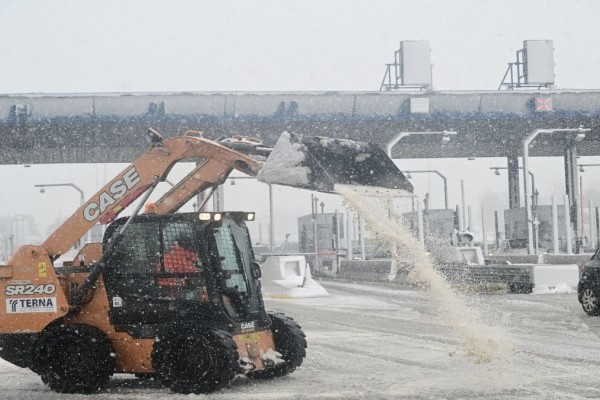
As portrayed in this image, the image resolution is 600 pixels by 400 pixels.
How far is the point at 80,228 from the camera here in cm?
1027

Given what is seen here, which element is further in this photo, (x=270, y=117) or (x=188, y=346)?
(x=270, y=117)

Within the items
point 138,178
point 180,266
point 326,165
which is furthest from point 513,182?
point 180,266

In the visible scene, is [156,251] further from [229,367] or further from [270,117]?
[270,117]

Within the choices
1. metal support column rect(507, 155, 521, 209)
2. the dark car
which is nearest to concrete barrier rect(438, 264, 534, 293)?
the dark car

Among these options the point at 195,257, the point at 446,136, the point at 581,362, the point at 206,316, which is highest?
the point at 446,136

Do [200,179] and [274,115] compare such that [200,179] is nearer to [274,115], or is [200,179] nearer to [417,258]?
[417,258]

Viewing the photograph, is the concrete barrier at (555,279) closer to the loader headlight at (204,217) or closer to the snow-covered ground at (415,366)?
the snow-covered ground at (415,366)

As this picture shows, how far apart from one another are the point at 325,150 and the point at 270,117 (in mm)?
32066

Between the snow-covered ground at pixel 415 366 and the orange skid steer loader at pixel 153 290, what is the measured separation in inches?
12.6

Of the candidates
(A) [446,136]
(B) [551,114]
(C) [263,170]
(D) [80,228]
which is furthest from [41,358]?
(B) [551,114]

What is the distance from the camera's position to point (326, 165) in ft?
33.4

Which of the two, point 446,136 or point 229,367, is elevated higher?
point 446,136

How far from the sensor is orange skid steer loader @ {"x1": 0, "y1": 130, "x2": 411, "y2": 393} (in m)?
9.73

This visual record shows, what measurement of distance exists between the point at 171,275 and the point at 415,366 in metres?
3.61
